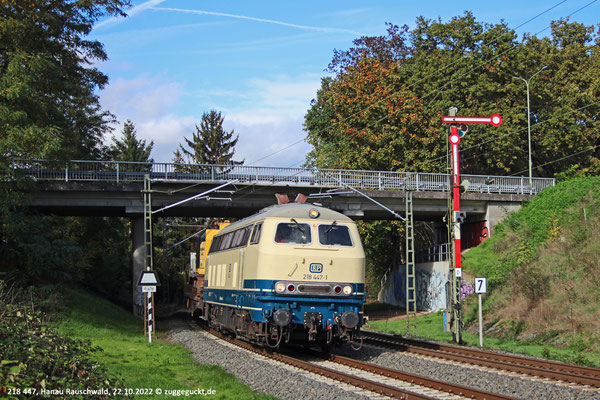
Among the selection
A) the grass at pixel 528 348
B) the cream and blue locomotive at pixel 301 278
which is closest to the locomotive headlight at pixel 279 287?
the cream and blue locomotive at pixel 301 278

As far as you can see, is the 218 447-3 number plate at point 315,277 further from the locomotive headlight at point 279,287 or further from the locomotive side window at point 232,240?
the locomotive side window at point 232,240

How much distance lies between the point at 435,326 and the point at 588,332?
9.40 m

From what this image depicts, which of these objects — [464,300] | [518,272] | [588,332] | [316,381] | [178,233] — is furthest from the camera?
[178,233]

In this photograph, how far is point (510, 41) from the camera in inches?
1820

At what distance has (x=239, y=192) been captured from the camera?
113 feet

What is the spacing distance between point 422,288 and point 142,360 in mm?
28638

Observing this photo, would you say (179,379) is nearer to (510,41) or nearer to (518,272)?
(518,272)

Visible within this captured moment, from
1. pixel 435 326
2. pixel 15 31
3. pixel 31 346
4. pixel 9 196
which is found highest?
pixel 15 31

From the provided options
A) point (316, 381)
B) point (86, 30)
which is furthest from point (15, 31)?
point (316, 381)

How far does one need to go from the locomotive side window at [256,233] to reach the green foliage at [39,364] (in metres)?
7.44

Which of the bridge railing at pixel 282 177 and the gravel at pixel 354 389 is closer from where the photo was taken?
the gravel at pixel 354 389

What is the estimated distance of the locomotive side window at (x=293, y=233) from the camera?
16328mm

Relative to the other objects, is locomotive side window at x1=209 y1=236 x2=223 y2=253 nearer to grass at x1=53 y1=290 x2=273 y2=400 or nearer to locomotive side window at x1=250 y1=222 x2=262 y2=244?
grass at x1=53 y1=290 x2=273 y2=400

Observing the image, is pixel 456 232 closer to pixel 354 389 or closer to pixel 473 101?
pixel 354 389
